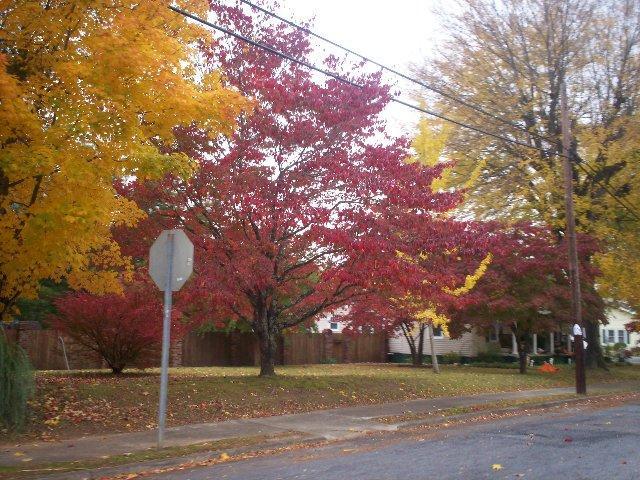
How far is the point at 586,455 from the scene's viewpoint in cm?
833

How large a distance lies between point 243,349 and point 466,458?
2447cm

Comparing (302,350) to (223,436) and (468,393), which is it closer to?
(468,393)

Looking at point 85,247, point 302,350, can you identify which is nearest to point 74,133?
point 85,247

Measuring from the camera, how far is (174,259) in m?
8.85

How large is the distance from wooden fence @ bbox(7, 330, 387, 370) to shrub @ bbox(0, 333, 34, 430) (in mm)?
15423

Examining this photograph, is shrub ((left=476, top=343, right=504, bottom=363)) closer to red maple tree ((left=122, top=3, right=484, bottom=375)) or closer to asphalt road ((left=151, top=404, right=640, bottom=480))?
red maple tree ((left=122, top=3, right=484, bottom=375))

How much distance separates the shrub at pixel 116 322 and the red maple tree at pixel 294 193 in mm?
1377

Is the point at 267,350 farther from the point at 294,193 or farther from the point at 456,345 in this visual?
the point at 456,345

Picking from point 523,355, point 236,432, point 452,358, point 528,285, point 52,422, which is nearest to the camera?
point 52,422

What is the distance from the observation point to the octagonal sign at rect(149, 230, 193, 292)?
880 cm

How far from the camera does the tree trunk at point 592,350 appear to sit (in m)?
A: 26.0

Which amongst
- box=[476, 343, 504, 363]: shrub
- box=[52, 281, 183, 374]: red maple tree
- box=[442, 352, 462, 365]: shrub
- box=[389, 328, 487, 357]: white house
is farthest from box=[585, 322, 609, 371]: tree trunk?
box=[52, 281, 183, 374]: red maple tree

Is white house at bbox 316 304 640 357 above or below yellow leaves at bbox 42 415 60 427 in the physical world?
above

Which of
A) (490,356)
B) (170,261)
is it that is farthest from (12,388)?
(490,356)
